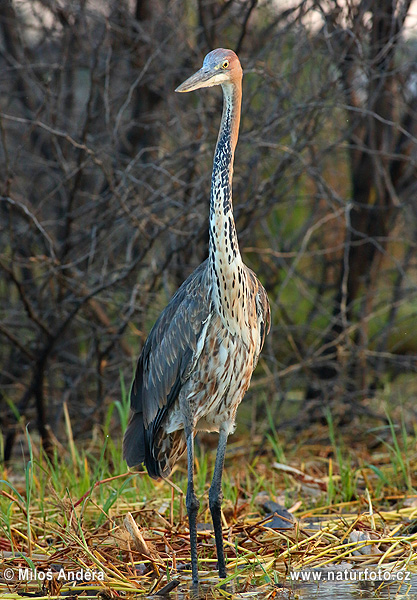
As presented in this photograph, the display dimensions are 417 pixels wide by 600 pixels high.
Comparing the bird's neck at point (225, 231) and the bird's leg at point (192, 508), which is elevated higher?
the bird's neck at point (225, 231)

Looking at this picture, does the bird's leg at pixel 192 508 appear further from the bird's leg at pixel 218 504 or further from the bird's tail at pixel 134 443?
the bird's tail at pixel 134 443

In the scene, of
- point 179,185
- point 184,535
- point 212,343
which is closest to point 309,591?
point 184,535

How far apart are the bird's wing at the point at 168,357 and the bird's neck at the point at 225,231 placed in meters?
0.15

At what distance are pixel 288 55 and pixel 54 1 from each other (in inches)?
84.1

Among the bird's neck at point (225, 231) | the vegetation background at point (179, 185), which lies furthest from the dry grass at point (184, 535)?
the vegetation background at point (179, 185)

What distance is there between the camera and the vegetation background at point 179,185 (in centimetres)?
623

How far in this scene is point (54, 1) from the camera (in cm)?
643

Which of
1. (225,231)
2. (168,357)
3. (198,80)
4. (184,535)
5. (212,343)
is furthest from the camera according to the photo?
(168,357)

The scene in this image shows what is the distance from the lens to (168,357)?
15.3 ft

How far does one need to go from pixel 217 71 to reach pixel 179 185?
2.31 meters

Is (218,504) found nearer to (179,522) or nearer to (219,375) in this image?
(179,522)

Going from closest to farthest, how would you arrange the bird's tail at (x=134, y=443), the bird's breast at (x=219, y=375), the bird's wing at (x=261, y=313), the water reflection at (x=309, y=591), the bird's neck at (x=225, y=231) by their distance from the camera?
the water reflection at (x=309, y=591), the bird's neck at (x=225, y=231), the bird's breast at (x=219, y=375), the bird's wing at (x=261, y=313), the bird's tail at (x=134, y=443)

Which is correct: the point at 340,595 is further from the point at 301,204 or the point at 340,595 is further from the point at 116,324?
the point at 301,204

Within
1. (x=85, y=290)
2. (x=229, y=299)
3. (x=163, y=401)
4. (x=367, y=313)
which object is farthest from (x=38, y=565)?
(x=367, y=313)
